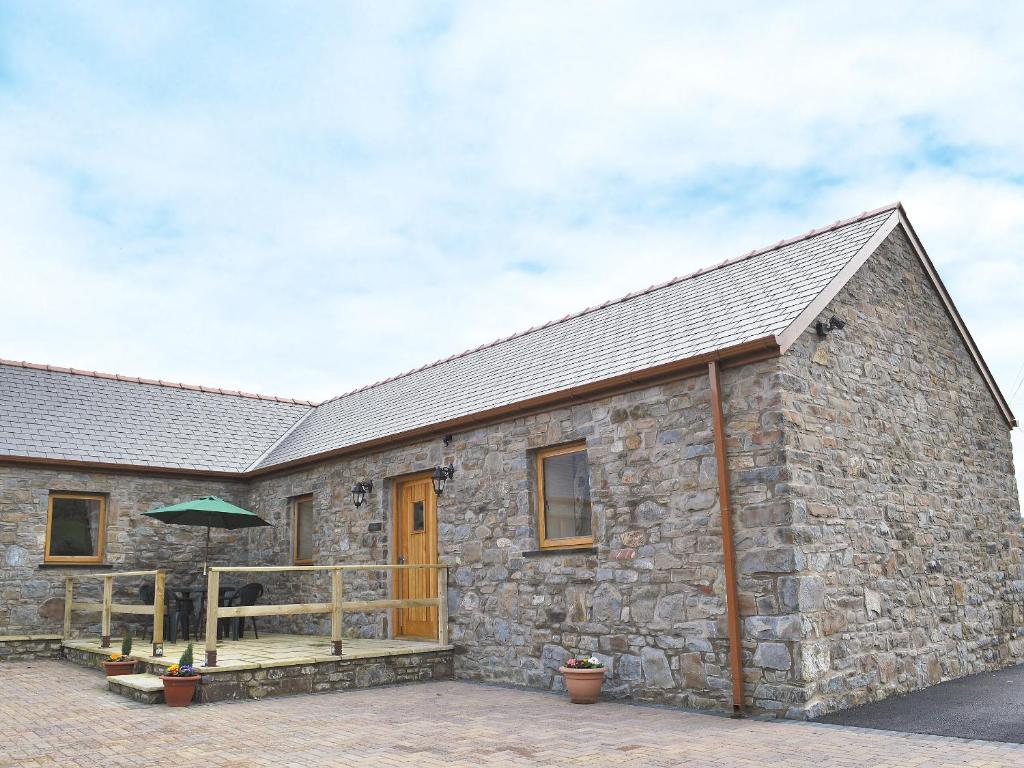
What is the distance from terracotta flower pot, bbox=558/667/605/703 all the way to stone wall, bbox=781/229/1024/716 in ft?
6.66

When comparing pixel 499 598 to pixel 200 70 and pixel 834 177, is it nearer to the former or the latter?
pixel 200 70

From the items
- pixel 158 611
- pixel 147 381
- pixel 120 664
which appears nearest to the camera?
pixel 120 664

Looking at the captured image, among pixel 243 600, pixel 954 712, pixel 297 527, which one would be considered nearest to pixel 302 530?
pixel 297 527

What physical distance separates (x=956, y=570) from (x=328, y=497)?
28.3 feet

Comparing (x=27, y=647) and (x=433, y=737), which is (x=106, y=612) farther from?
(x=433, y=737)

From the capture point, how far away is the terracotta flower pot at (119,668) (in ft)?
31.1

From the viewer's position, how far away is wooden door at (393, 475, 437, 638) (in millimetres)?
11117

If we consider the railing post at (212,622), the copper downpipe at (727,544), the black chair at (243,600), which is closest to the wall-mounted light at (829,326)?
the copper downpipe at (727,544)

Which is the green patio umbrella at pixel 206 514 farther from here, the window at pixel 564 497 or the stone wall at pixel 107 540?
the window at pixel 564 497

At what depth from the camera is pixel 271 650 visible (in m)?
10.2

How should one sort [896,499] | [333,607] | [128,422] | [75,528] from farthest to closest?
1. [128,422]
2. [75,528]
3. [333,607]
4. [896,499]

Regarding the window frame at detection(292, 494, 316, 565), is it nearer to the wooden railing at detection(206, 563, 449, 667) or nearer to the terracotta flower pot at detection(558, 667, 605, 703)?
the wooden railing at detection(206, 563, 449, 667)

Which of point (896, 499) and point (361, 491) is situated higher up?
point (361, 491)

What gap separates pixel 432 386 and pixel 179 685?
254 inches
